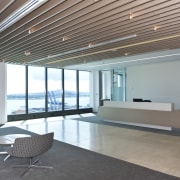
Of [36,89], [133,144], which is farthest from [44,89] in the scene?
[133,144]

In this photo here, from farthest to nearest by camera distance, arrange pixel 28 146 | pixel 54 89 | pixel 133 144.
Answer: pixel 54 89 < pixel 133 144 < pixel 28 146

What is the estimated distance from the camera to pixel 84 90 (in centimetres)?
1455

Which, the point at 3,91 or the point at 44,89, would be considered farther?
the point at 44,89

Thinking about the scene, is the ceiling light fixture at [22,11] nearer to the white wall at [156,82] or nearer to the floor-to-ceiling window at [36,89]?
the floor-to-ceiling window at [36,89]

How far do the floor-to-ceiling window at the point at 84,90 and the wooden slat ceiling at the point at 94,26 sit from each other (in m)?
6.83

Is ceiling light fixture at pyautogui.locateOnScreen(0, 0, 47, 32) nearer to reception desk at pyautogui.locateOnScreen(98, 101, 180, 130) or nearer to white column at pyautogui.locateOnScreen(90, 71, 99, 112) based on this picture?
reception desk at pyautogui.locateOnScreen(98, 101, 180, 130)

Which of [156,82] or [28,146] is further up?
[156,82]

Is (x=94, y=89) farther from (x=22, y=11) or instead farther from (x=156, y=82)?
(x=22, y=11)

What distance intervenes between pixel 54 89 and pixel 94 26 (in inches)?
325

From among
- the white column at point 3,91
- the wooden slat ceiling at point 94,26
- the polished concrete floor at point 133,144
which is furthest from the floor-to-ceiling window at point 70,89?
the wooden slat ceiling at point 94,26

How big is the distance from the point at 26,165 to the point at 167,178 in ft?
9.12

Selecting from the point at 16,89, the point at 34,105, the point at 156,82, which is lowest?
the point at 34,105

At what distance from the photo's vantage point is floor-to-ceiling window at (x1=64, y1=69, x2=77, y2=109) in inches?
524

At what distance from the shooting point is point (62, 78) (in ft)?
42.9
